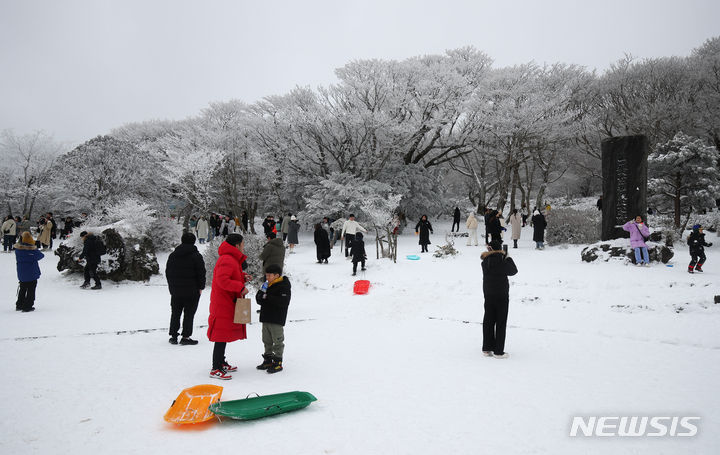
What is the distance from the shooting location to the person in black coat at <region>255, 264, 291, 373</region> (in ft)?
16.4

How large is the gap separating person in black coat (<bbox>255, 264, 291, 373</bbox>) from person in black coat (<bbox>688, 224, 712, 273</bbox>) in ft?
34.2

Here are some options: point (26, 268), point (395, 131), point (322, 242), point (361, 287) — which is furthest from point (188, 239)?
point (395, 131)

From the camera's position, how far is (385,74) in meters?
23.8

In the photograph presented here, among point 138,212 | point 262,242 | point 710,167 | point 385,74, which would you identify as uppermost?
point 385,74

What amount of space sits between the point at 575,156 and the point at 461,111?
15560mm

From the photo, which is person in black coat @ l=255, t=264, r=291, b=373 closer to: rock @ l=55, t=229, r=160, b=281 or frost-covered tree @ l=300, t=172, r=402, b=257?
rock @ l=55, t=229, r=160, b=281

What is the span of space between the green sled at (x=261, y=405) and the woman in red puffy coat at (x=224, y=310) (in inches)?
40.6

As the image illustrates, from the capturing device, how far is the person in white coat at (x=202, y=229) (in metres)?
21.8

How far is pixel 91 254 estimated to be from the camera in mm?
11602

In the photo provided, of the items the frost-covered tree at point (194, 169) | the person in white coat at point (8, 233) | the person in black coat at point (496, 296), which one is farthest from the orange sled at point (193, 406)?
the frost-covered tree at point (194, 169)

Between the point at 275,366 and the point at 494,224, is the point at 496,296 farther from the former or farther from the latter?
the point at 494,224

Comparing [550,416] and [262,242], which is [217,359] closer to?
[550,416]

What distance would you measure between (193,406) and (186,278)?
2.82m

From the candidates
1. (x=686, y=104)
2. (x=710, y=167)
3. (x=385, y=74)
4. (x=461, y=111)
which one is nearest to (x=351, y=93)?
(x=385, y=74)
